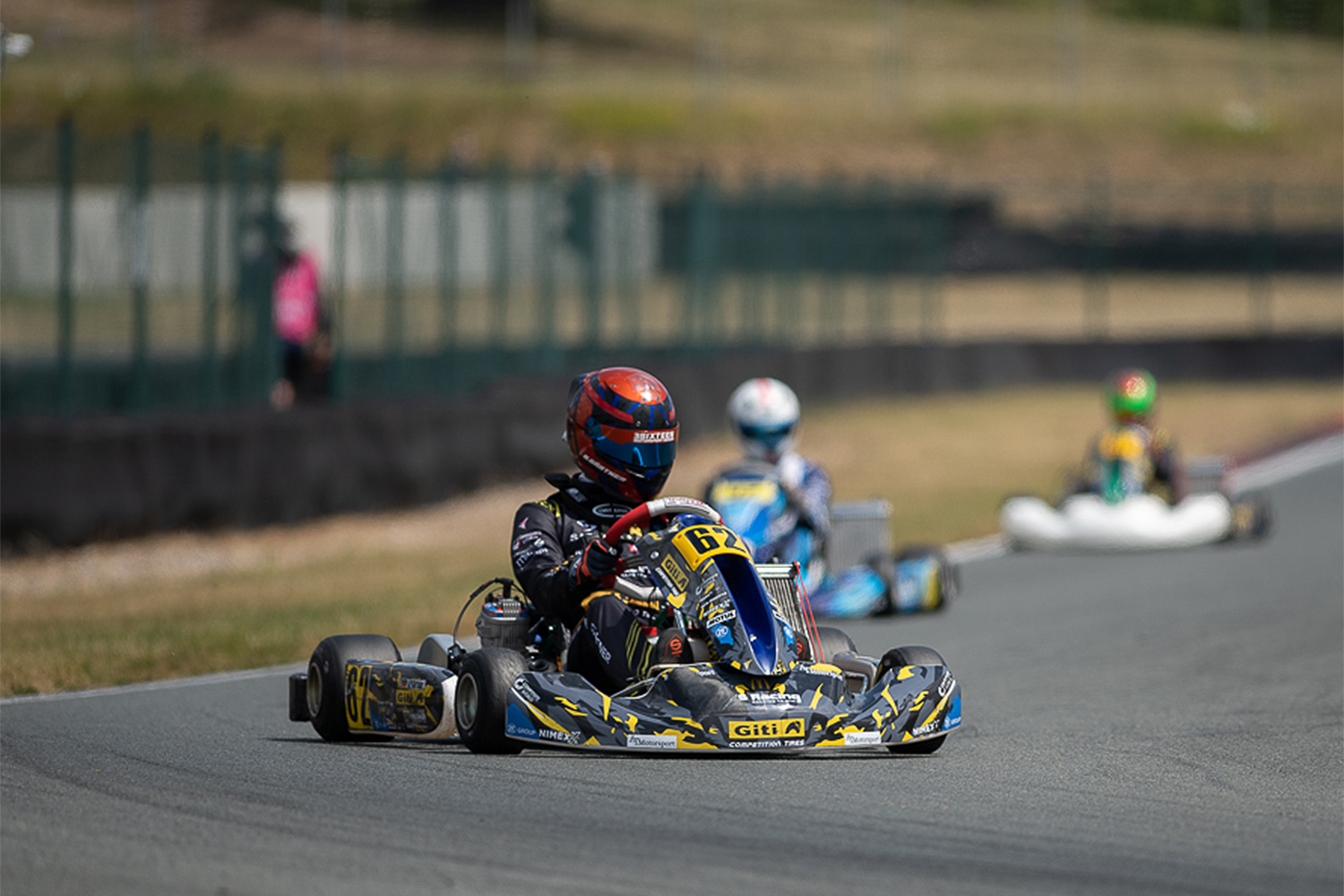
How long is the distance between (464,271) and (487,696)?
508 inches

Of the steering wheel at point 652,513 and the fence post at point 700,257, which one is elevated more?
the fence post at point 700,257

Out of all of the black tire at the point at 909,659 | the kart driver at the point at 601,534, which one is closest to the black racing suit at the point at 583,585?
the kart driver at the point at 601,534

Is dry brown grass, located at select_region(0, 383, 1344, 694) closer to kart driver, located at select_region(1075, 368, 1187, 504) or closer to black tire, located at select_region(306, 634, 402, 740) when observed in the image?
kart driver, located at select_region(1075, 368, 1187, 504)

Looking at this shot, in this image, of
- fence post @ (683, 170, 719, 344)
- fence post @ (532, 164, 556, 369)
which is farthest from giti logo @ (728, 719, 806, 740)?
fence post @ (683, 170, 719, 344)

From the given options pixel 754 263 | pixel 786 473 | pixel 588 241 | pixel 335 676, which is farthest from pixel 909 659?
pixel 754 263

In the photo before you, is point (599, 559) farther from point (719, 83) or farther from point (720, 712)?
point (719, 83)

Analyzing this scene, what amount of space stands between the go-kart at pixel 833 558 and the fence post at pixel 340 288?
21.0ft

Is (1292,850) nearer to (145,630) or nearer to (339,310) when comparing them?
(145,630)

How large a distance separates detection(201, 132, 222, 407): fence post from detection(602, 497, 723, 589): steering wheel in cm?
896

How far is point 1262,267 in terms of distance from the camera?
34.7m

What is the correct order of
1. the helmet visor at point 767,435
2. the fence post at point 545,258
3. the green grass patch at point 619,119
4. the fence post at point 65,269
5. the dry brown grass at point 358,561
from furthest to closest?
1. the green grass patch at point 619,119
2. the fence post at point 545,258
3. the fence post at point 65,269
4. the helmet visor at point 767,435
5. the dry brown grass at point 358,561

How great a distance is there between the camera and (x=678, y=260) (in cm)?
2470

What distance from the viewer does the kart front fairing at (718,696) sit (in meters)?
7.10

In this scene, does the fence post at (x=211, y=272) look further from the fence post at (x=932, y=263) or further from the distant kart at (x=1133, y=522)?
the fence post at (x=932, y=263)
